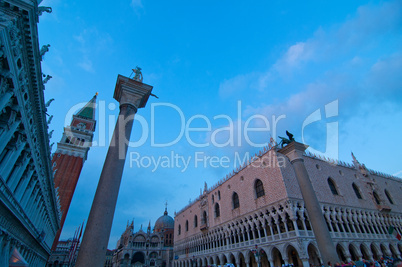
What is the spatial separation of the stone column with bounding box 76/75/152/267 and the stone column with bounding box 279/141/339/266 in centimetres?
735

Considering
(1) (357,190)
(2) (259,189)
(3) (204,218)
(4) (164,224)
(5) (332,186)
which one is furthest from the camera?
(4) (164,224)

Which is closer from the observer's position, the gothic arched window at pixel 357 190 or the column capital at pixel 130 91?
the column capital at pixel 130 91

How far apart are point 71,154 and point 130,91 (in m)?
43.0

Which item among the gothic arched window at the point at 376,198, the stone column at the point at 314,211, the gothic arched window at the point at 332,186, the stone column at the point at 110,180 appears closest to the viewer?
the stone column at the point at 110,180

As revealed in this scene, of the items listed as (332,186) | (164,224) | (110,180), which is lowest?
(110,180)

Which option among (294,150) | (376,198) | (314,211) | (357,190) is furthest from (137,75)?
(376,198)

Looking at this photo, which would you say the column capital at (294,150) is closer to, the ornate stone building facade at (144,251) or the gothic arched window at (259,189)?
the gothic arched window at (259,189)

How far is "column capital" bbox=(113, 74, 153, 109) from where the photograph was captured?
23.5 feet

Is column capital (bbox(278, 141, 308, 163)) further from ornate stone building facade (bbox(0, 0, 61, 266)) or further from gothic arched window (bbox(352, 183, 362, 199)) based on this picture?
gothic arched window (bbox(352, 183, 362, 199))

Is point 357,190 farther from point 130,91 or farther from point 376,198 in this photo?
point 130,91

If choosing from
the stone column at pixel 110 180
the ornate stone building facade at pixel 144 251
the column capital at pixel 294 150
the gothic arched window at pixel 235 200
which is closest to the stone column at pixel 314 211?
the column capital at pixel 294 150

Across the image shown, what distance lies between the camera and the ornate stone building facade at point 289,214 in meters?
21.1

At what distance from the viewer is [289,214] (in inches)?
809

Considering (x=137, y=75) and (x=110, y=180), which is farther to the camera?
(x=137, y=75)
